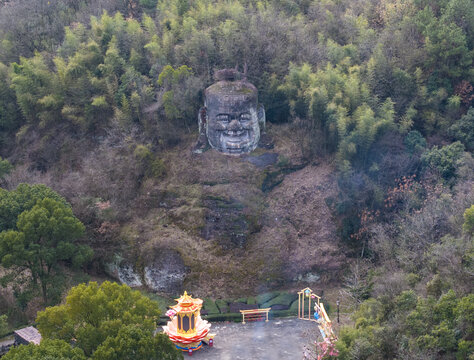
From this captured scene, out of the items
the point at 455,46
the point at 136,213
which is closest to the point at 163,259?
the point at 136,213

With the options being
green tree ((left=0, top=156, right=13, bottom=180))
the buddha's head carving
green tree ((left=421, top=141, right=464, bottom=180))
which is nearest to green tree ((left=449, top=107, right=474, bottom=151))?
green tree ((left=421, top=141, right=464, bottom=180))

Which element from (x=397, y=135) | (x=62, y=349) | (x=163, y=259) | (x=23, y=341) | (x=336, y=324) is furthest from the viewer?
(x=397, y=135)

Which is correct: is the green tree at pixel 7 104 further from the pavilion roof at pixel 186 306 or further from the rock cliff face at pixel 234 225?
the pavilion roof at pixel 186 306

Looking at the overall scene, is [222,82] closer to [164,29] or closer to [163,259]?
[164,29]

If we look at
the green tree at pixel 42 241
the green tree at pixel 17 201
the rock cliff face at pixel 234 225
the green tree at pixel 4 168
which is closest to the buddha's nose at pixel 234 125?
the rock cliff face at pixel 234 225

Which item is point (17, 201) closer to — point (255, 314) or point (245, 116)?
point (245, 116)
